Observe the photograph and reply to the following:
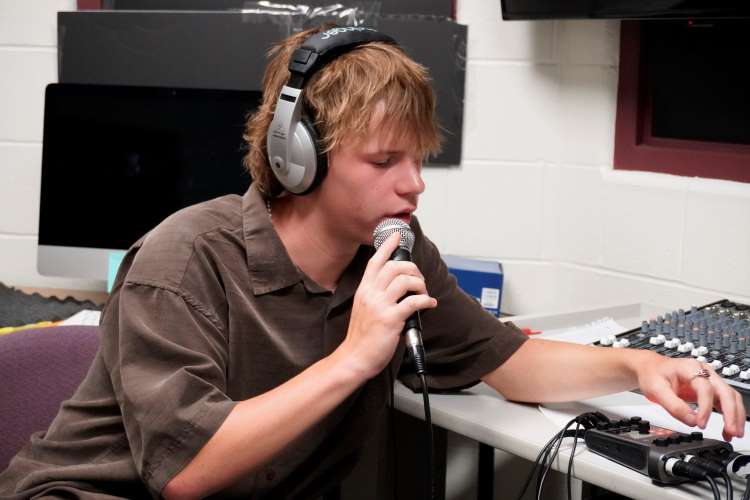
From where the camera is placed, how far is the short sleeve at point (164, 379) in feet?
3.70

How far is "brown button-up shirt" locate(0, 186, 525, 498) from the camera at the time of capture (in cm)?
114

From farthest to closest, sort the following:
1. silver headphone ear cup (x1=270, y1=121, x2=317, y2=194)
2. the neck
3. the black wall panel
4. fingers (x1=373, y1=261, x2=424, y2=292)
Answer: the black wall panel, the neck, silver headphone ear cup (x1=270, y1=121, x2=317, y2=194), fingers (x1=373, y1=261, x2=424, y2=292)

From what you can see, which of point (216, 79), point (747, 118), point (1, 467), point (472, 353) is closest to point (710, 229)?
point (747, 118)

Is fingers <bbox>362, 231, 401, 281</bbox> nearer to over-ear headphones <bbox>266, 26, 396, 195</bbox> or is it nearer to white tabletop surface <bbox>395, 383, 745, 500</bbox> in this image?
over-ear headphones <bbox>266, 26, 396, 195</bbox>

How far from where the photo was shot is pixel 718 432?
1.30 metres

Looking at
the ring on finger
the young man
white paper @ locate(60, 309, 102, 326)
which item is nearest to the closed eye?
the young man

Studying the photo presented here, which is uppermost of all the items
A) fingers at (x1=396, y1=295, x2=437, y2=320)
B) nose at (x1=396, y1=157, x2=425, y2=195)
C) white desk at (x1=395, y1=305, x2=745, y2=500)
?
nose at (x1=396, y1=157, x2=425, y2=195)

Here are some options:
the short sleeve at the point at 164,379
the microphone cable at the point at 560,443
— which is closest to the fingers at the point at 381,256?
the short sleeve at the point at 164,379

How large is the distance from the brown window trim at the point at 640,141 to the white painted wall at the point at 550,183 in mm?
25

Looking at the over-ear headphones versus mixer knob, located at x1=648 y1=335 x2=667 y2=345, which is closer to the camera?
the over-ear headphones

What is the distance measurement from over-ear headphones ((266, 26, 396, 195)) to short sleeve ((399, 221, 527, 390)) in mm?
304

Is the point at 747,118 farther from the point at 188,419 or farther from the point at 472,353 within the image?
the point at 188,419

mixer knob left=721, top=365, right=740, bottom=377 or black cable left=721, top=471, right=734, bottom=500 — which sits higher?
mixer knob left=721, top=365, right=740, bottom=377

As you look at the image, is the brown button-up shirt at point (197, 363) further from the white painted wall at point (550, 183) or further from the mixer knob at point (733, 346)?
the white painted wall at point (550, 183)
